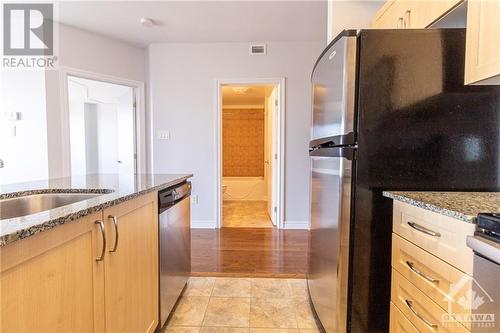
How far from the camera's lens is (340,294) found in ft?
4.23

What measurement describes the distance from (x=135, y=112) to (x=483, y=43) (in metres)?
3.65

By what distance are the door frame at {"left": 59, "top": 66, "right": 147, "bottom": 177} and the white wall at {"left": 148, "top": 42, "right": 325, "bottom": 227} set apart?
0.17 metres

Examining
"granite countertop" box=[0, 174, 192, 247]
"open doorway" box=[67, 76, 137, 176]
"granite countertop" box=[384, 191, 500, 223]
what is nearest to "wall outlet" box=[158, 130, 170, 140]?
"open doorway" box=[67, 76, 137, 176]

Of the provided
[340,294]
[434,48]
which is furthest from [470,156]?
[340,294]

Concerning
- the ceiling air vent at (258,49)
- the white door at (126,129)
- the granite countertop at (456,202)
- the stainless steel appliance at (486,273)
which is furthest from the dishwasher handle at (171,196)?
the ceiling air vent at (258,49)

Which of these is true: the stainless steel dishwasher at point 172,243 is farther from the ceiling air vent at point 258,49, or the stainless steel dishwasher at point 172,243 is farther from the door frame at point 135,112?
the ceiling air vent at point 258,49

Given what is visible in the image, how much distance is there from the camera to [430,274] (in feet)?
3.03

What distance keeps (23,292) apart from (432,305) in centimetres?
122

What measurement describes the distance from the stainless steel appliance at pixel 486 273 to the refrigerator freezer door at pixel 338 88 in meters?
0.64

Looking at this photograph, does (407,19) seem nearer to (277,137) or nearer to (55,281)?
(55,281)

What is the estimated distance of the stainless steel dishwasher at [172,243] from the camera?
1517 mm

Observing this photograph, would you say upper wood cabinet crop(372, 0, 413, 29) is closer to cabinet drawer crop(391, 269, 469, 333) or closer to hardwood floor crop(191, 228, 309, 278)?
cabinet drawer crop(391, 269, 469, 333)

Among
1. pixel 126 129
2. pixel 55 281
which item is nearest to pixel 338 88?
pixel 55 281

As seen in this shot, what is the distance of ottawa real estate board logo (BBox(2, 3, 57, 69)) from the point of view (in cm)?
273
